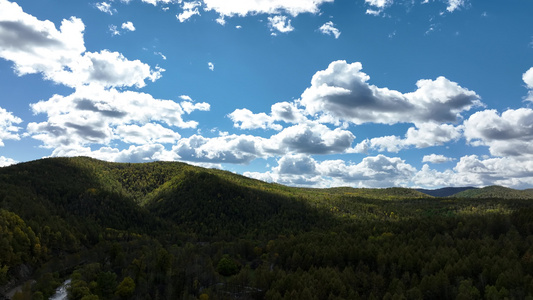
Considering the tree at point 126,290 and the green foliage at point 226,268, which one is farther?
the green foliage at point 226,268

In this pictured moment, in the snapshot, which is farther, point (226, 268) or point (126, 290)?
point (226, 268)

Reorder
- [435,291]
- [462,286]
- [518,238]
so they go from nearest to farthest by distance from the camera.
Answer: [462,286] < [435,291] < [518,238]

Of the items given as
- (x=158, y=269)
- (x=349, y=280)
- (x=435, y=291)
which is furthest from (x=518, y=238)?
(x=158, y=269)

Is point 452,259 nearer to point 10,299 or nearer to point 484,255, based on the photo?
point 484,255

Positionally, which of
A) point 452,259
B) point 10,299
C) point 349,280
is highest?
point 452,259

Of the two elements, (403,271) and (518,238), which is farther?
(518,238)

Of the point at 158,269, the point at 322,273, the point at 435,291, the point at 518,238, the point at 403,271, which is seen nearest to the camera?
the point at 435,291

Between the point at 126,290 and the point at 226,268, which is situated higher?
the point at 226,268

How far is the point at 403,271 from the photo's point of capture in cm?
16562

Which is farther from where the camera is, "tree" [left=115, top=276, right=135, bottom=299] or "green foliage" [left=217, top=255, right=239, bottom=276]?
"green foliage" [left=217, top=255, right=239, bottom=276]

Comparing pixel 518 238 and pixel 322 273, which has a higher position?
pixel 518 238

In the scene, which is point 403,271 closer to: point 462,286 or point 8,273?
point 462,286

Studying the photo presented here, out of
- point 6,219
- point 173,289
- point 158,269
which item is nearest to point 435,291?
point 173,289

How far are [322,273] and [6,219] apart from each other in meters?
198
